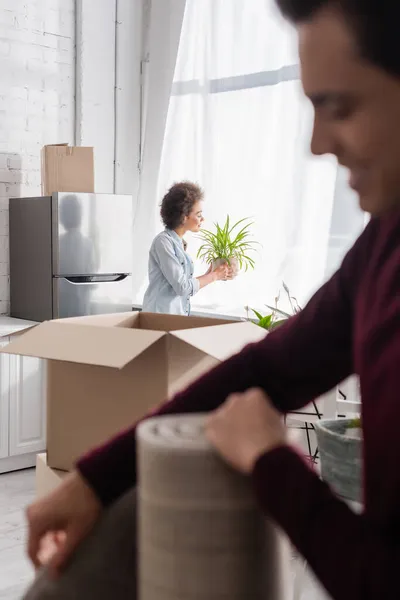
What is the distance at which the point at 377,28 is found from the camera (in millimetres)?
734

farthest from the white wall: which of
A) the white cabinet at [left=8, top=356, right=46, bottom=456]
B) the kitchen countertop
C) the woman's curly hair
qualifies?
the woman's curly hair

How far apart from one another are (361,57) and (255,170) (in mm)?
3824

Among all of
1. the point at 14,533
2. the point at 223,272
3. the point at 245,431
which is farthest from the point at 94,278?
the point at 245,431

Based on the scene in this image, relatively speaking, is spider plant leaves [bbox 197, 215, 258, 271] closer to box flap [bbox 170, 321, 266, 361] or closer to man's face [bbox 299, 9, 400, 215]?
box flap [bbox 170, 321, 266, 361]

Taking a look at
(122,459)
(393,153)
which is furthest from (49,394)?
(393,153)

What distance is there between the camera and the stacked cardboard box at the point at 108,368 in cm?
140

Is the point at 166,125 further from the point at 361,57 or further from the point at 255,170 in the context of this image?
the point at 361,57

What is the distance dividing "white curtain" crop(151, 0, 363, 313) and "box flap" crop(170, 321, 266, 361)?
2645 mm

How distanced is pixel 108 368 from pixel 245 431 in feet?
2.67

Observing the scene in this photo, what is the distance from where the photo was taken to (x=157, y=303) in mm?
4473

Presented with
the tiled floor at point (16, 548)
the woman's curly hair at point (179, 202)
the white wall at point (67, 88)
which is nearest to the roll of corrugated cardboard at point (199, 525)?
the tiled floor at point (16, 548)

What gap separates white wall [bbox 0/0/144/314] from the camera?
4.62 m

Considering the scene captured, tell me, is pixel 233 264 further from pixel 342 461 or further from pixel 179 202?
pixel 342 461

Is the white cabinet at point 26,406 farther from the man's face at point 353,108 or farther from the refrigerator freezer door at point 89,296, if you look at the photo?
the man's face at point 353,108
